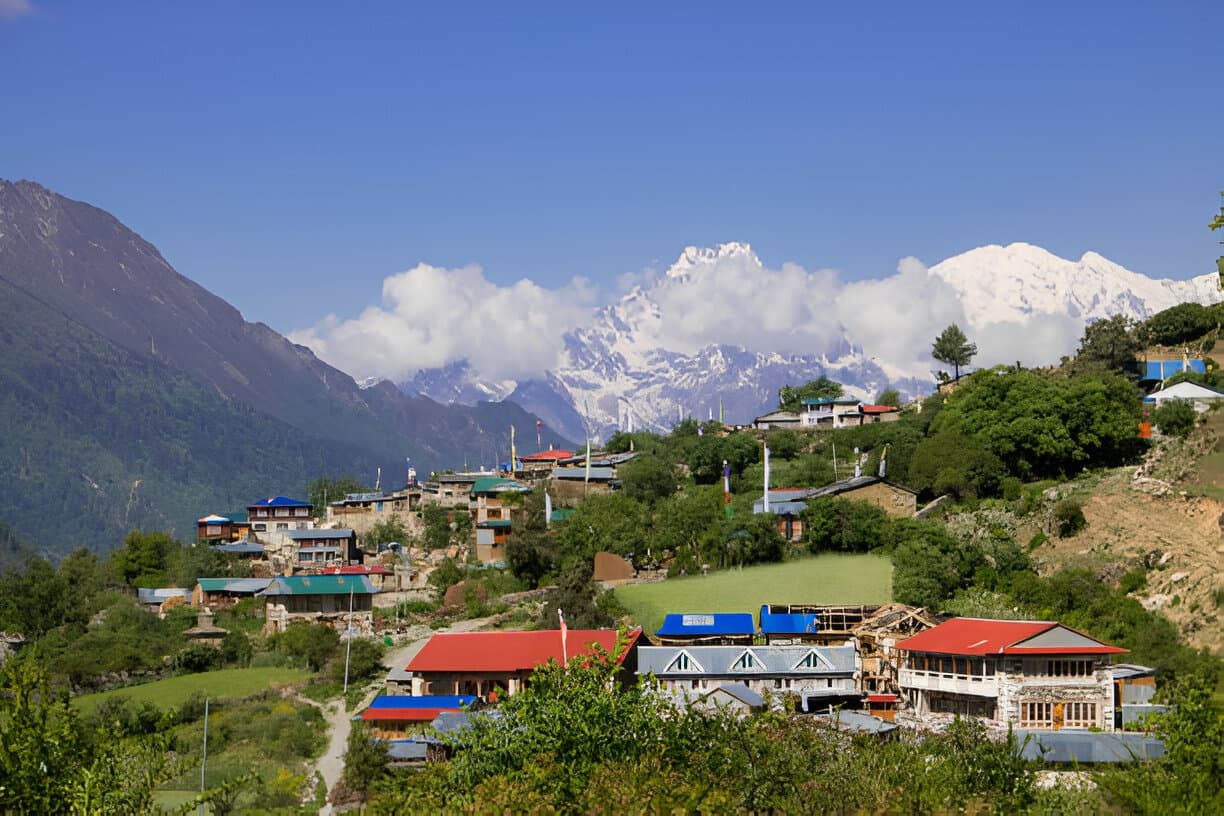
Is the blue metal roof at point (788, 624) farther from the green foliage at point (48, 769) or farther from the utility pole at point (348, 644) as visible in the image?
the green foliage at point (48, 769)

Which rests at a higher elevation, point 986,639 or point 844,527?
point 844,527

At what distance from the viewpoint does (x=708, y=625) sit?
1876 inches

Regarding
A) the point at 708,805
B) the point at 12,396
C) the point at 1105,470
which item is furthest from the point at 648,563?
the point at 12,396

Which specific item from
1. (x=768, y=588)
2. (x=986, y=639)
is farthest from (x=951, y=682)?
(x=768, y=588)

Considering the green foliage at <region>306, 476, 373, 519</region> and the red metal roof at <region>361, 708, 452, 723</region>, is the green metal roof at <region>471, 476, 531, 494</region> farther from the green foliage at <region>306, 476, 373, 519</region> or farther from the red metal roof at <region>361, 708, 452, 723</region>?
the red metal roof at <region>361, 708, 452, 723</region>

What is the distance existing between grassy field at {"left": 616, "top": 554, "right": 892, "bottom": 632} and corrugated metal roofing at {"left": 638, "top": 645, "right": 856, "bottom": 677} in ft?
20.0

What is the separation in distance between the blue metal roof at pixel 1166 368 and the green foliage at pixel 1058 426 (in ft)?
31.3

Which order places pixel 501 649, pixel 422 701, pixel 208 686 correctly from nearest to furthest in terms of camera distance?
pixel 422 701, pixel 501 649, pixel 208 686

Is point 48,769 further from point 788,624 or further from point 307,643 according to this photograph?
point 307,643

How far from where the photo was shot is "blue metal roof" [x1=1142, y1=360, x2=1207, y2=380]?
68875 millimetres

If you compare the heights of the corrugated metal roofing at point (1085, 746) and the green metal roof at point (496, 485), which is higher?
the green metal roof at point (496, 485)

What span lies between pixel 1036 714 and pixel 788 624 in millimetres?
10739

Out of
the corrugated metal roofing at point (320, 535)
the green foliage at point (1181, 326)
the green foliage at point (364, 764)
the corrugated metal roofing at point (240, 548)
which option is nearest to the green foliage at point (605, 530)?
the corrugated metal roofing at point (320, 535)

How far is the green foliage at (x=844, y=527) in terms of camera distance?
54.7m
